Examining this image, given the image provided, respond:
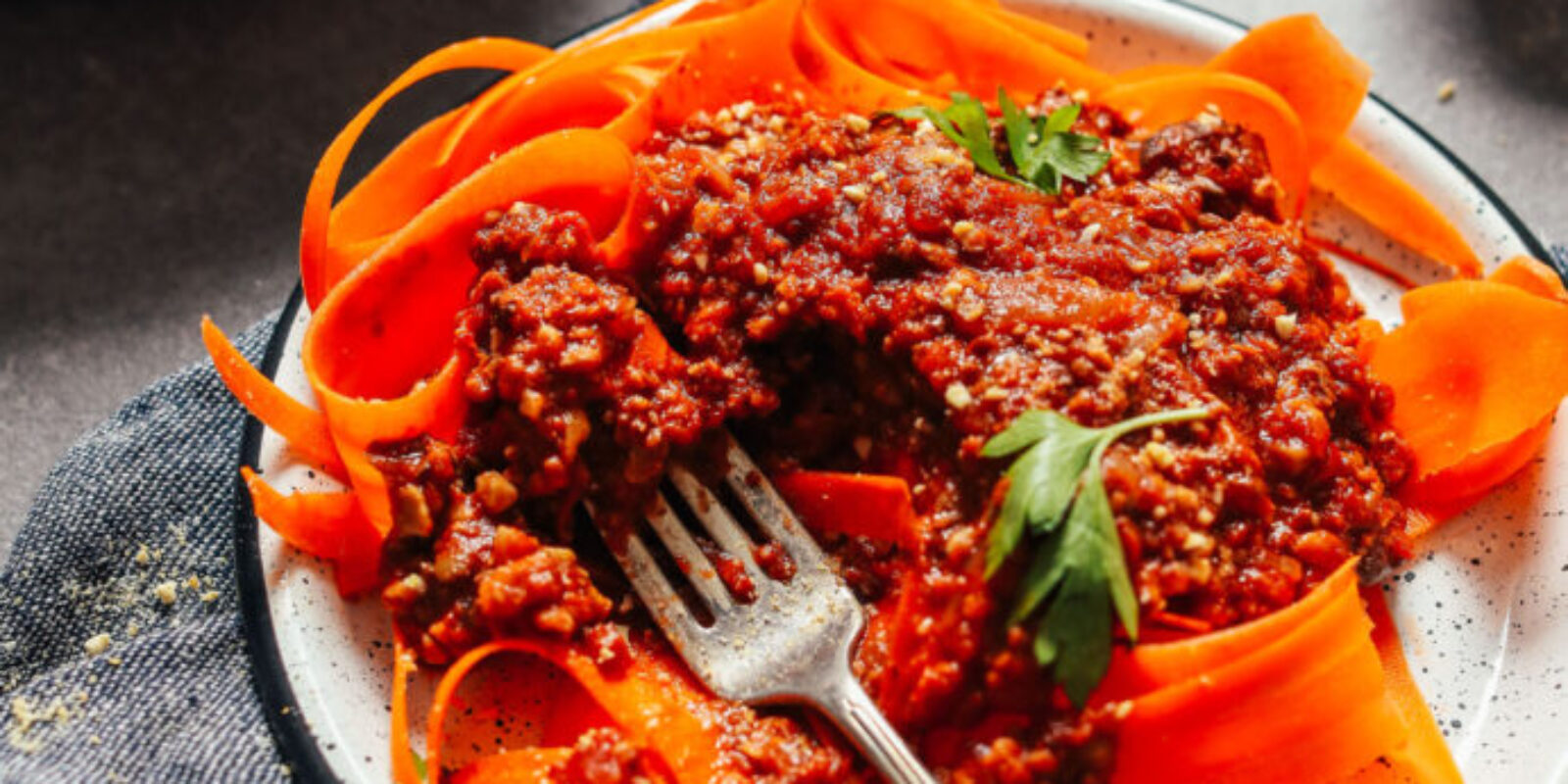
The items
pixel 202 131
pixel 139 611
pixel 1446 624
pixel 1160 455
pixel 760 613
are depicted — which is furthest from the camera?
pixel 202 131

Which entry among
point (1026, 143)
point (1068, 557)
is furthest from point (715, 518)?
point (1026, 143)

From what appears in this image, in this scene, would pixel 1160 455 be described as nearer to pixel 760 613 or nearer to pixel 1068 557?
pixel 1068 557

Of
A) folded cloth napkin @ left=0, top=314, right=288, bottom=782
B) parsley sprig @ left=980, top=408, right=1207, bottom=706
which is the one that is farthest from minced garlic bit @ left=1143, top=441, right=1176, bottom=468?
folded cloth napkin @ left=0, top=314, right=288, bottom=782

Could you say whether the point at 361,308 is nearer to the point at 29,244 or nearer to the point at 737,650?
the point at 737,650

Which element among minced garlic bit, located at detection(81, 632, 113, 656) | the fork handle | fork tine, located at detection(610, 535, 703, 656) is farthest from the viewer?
minced garlic bit, located at detection(81, 632, 113, 656)

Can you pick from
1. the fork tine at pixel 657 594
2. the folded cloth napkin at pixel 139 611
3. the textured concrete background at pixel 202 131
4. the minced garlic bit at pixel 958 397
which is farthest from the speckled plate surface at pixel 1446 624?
the textured concrete background at pixel 202 131

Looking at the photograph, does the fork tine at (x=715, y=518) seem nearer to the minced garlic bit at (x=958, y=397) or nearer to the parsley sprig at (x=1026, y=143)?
the minced garlic bit at (x=958, y=397)

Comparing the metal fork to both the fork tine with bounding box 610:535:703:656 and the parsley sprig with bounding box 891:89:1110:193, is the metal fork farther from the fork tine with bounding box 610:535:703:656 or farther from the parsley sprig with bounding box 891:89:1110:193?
the parsley sprig with bounding box 891:89:1110:193
